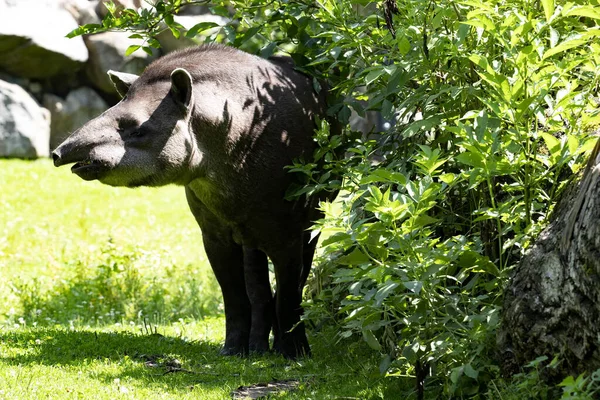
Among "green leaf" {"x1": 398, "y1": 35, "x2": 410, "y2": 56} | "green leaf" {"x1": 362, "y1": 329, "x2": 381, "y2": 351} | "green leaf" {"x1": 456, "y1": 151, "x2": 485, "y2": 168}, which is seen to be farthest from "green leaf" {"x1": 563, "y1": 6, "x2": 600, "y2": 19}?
Answer: "green leaf" {"x1": 362, "y1": 329, "x2": 381, "y2": 351}

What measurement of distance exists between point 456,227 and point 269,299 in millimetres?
2172

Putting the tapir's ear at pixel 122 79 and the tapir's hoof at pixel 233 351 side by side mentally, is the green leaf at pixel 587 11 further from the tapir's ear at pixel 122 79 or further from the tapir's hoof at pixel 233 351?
the tapir's hoof at pixel 233 351

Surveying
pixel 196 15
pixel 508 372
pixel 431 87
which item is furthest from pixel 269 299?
pixel 196 15

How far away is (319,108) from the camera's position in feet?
24.5

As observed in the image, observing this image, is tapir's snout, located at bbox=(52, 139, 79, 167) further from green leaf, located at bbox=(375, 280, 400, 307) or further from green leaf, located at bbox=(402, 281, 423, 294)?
green leaf, located at bbox=(402, 281, 423, 294)

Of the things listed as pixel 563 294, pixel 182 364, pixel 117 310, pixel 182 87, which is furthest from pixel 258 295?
pixel 563 294

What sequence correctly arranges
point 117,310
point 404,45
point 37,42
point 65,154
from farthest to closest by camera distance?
point 37,42
point 117,310
point 65,154
point 404,45

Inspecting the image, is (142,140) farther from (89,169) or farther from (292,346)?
(292,346)

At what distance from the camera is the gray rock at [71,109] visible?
20.7m

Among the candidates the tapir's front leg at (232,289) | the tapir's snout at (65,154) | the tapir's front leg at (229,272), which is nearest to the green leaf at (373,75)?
the tapir's snout at (65,154)

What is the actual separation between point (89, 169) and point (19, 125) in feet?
46.0

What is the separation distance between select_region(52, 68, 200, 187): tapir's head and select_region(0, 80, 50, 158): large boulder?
13.5 metres

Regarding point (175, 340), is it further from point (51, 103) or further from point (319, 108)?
point (51, 103)

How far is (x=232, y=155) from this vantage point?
22.6 ft
